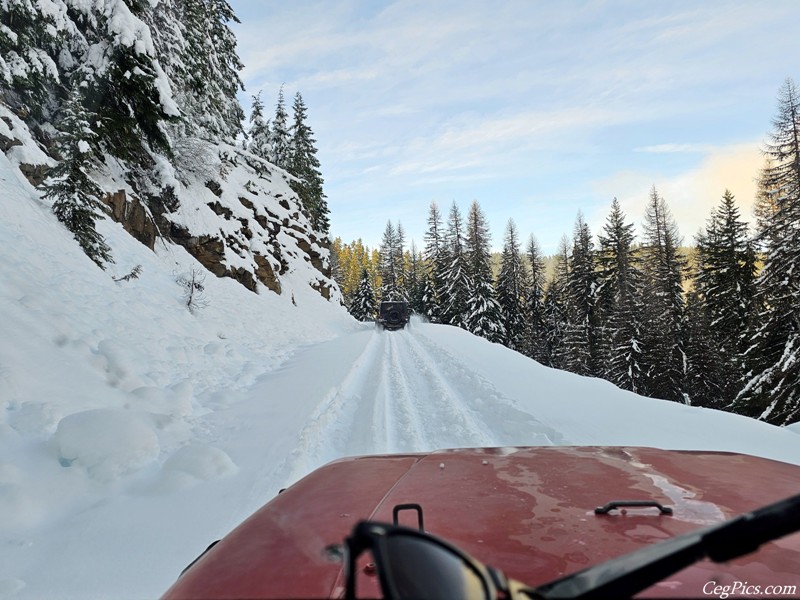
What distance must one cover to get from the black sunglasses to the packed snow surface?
295 centimetres

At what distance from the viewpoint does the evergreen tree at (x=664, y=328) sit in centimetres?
2631

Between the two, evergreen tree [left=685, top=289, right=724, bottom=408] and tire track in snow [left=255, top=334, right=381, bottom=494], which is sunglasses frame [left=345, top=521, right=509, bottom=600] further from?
evergreen tree [left=685, top=289, right=724, bottom=408]

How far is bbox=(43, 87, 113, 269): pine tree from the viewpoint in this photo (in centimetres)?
866

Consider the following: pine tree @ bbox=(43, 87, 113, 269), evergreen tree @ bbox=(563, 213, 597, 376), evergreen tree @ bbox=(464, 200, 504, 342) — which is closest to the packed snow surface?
pine tree @ bbox=(43, 87, 113, 269)

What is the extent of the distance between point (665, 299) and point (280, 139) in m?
35.6

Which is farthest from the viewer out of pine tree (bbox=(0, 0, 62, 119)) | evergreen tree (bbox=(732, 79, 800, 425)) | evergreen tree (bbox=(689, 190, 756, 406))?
evergreen tree (bbox=(689, 190, 756, 406))

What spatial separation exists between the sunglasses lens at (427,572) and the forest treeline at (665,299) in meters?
18.1

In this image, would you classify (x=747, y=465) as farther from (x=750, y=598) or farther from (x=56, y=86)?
(x=56, y=86)

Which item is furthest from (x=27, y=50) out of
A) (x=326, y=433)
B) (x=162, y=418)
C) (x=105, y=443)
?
(x=326, y=433)

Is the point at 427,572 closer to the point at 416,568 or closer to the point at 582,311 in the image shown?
the point at 416,568

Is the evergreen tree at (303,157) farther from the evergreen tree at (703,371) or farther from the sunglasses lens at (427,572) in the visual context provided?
the sunglasses lens at (427,572)

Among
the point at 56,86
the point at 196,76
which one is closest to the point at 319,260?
the point at 196,76

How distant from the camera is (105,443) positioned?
13.5 feet

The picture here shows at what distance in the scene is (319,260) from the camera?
36.0m
